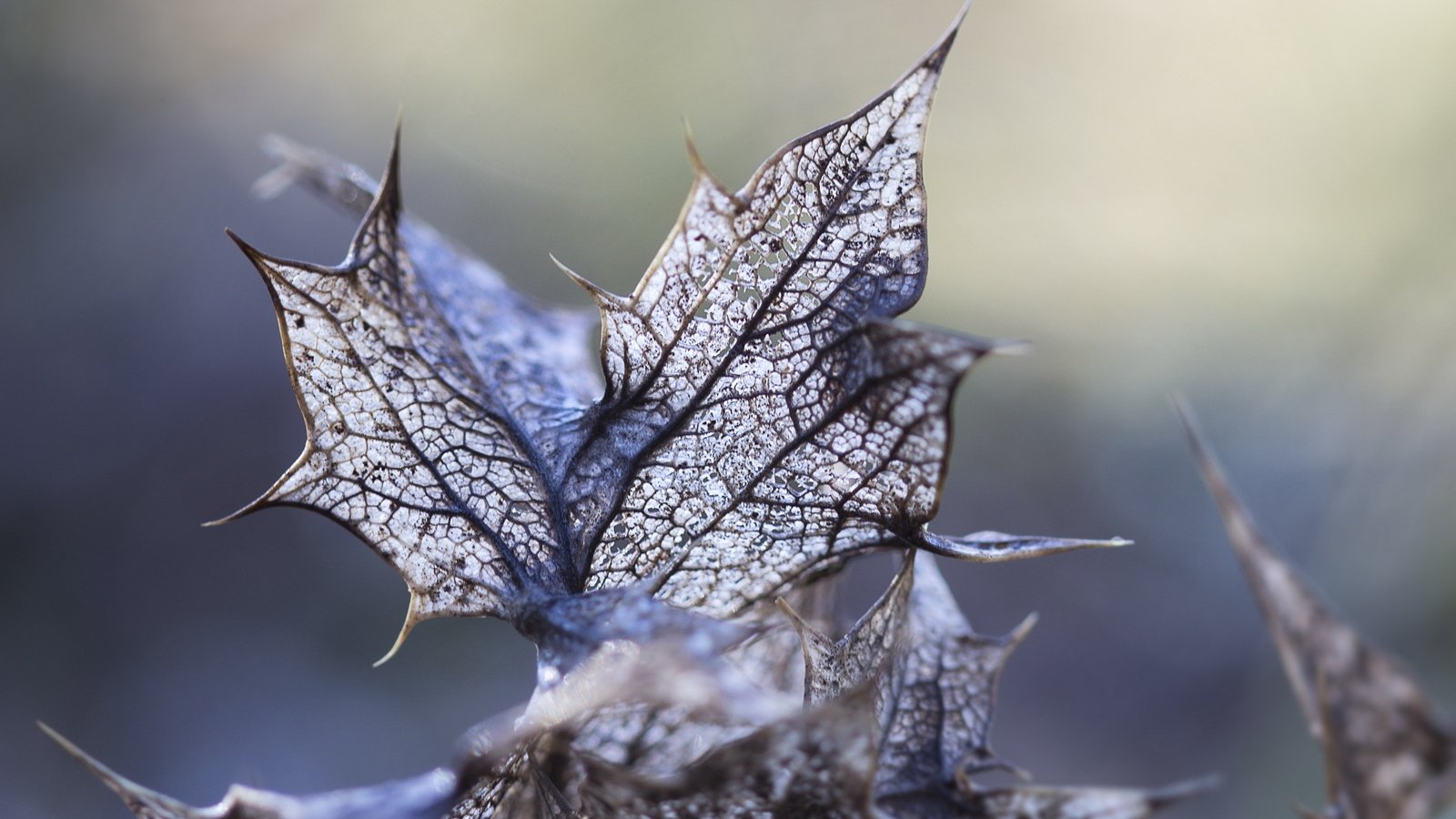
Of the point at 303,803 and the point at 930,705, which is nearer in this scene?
the point at 303,803

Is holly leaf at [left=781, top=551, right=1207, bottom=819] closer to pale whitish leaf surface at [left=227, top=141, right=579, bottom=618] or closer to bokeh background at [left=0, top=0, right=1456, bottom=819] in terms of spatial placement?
pale whitish leaf surface at [left=227, top=141, right=579, bottom=618]

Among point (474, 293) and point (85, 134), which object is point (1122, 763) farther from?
point (85, 134)

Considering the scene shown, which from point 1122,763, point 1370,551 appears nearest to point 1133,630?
point 1122,763

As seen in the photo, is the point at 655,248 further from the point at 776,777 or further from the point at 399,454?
the point at 776,777

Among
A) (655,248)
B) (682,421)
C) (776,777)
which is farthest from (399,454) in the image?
(655,248)

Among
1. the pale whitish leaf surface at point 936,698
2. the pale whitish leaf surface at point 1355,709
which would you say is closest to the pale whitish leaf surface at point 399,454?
the pale whitish leaf surface at point 936,698

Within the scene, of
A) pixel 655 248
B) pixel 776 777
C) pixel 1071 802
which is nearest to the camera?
pixel 776 777

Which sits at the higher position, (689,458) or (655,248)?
(655,248)
